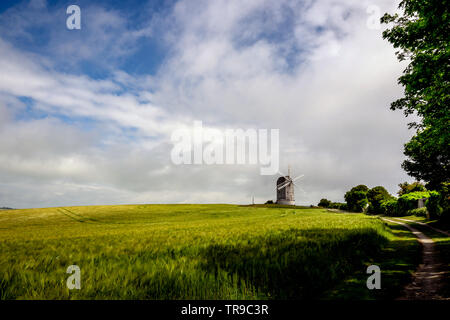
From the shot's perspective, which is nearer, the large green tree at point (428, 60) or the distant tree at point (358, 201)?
the large green tree at point (428, 60)

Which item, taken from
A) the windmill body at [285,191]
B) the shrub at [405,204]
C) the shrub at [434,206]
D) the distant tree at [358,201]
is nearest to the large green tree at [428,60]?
the shrub at [434,206]

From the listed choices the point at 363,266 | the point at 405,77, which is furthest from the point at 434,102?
the point at 363,266

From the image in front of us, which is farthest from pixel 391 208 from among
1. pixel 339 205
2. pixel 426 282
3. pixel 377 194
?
pixel 426 282

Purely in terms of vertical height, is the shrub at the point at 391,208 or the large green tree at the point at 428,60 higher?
the large green tree at the point at 428,60

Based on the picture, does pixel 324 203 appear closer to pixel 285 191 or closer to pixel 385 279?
pixel 285 191

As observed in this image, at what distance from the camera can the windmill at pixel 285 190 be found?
101 metres

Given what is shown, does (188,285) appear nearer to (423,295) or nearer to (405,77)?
(423,295)

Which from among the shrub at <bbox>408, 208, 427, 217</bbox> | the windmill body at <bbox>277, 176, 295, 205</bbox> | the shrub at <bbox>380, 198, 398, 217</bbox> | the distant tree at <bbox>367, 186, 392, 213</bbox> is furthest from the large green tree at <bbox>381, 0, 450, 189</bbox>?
the windmill body at <bbox>277, 176, 295, 205</bbox>

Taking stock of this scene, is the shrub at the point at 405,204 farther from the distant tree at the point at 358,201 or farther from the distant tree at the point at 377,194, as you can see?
the distant tree at the point at 377,194

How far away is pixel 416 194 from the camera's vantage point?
44688 mm

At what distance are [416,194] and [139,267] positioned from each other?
191ft

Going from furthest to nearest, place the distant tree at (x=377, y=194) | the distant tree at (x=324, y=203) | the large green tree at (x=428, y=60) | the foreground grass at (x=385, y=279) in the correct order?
1. the distant tree at (x=324, y=203)
2. the distant tree at (x=377, y=194)
3. the large green tree at (x=428, y=60)
4. the foreground grass at (x=385, y=279)

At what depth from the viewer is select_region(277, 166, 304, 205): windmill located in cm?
10144
